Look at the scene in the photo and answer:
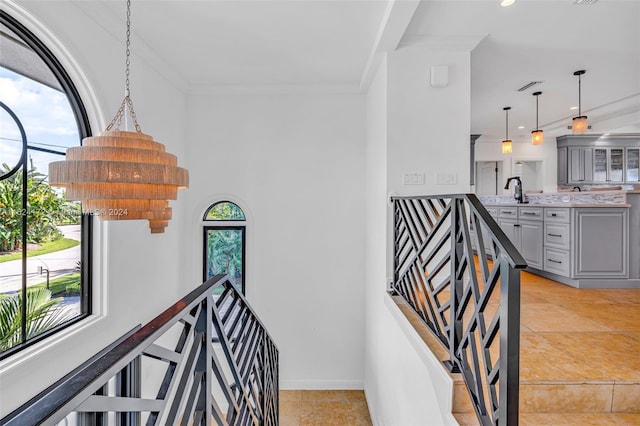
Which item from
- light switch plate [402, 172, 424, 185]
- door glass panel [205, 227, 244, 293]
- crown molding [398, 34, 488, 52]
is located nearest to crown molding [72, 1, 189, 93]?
door glass panel [205, 227, 244, 293]

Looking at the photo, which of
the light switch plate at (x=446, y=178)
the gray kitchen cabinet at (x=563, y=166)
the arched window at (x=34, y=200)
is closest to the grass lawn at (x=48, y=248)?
the arched window at (x=34, y=200)

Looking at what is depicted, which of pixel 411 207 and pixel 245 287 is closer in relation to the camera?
pixel 411 207

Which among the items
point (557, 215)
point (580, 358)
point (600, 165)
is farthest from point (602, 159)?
point (580, 358)

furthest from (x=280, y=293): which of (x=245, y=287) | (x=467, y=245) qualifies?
(x=467, y=245)

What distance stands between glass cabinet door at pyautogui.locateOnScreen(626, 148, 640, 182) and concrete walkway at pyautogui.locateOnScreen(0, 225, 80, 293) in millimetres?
9411

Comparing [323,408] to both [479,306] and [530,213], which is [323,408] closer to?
[479,306]

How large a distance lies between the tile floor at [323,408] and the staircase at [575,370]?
182cm

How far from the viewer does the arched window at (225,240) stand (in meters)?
4.02

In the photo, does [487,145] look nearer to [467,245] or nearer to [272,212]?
[272,212]

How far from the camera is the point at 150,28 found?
2588 millimetres

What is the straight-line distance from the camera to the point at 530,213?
3.97 m

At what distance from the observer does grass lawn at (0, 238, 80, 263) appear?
5.96 ft

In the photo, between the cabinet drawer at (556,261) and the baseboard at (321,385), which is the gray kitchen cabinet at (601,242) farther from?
the baseboard at (321,385)

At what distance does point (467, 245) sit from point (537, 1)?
2.05 metres
